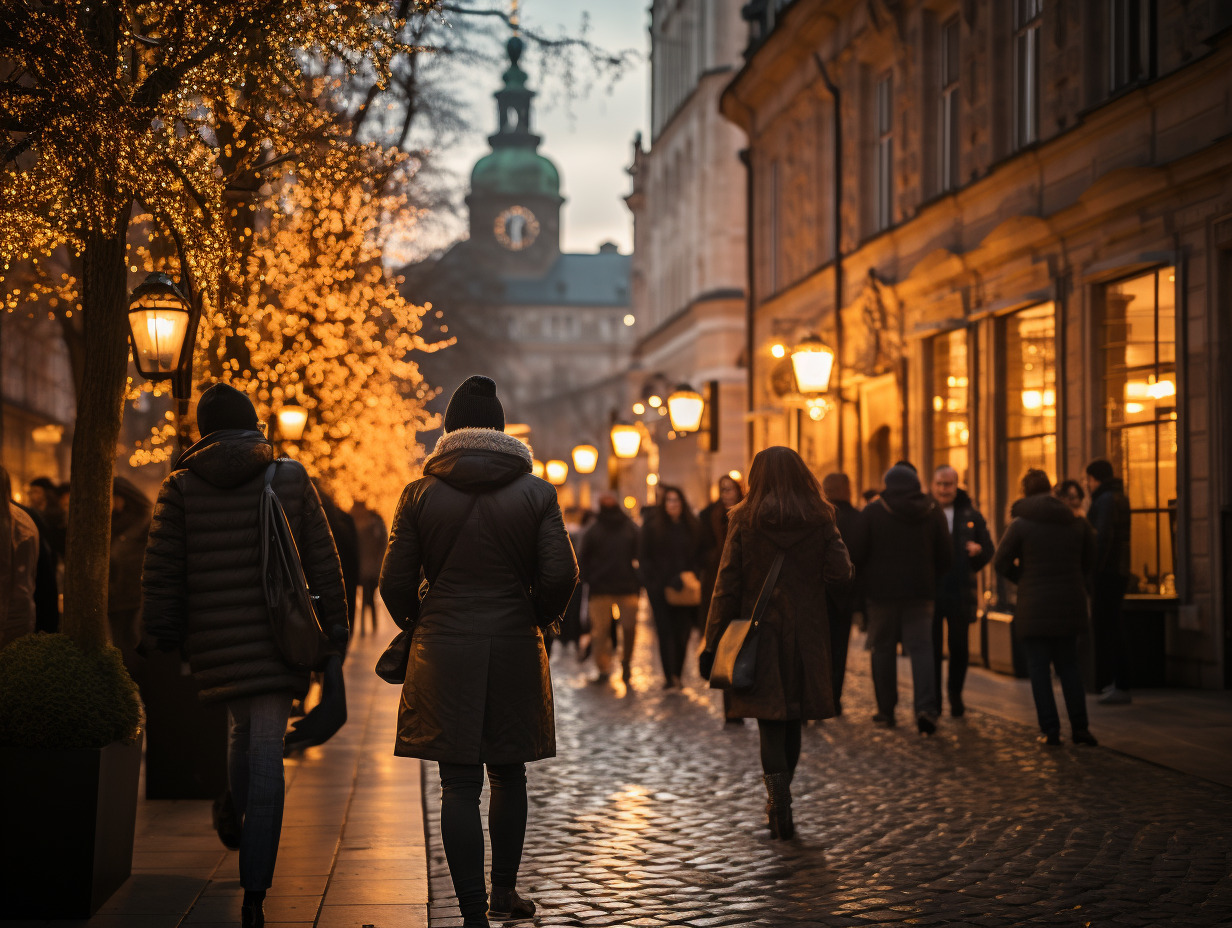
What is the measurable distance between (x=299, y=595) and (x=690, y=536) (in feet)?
30.6

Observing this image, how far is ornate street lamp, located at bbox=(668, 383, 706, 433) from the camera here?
65.7ft

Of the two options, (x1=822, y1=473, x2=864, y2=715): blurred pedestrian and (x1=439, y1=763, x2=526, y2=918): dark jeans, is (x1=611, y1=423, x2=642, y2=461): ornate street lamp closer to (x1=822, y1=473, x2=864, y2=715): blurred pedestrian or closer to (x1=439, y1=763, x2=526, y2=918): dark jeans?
(x1=822, y1=473, x2=864, y2=715): blurred pedestrian

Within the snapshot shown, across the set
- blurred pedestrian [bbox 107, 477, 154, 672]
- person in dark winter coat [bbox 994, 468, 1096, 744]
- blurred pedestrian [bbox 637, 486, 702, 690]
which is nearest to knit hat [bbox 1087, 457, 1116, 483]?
person in dark winter coat [bbox 994, 468, 1096, 744]

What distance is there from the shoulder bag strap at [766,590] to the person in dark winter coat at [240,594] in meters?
2.42

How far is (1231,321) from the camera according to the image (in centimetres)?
1395

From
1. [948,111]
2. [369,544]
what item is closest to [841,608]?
[948,111]

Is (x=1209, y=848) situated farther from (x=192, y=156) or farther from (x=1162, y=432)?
(x=1162, y=432)

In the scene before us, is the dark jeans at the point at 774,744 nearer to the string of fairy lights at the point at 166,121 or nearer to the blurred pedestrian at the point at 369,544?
the string of fairy lights at the point at 166,121

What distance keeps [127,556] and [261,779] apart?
4528 mm

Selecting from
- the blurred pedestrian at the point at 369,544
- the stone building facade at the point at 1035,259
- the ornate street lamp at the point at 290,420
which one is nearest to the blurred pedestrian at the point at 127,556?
the ornate street lamp at the point at 290,420

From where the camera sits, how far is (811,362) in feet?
56.5

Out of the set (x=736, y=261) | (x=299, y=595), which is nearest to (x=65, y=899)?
(x=299, y=595)

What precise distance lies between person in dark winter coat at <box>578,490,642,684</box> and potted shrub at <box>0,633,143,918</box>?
31.2 ft

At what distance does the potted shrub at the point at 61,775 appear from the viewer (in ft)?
20.0
